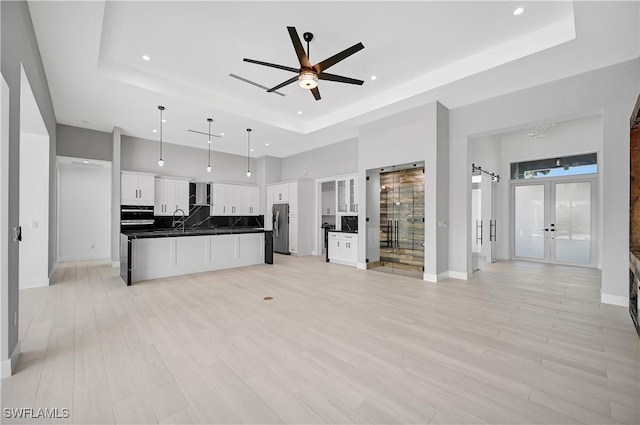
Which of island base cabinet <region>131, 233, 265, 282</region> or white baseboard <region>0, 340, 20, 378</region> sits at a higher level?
island base cabinet <region>131, 233, 265, 282</region>

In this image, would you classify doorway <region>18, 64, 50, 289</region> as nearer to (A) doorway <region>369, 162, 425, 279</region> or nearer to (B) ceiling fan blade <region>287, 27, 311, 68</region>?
(B) ceiling fan blade <region>287, 27, 311, 68</region>

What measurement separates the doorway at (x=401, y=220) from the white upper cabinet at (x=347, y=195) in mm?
1350

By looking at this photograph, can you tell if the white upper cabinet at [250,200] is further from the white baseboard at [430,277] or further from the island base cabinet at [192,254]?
the white baseboard at [430,277]

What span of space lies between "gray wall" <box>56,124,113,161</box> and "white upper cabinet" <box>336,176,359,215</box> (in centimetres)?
580

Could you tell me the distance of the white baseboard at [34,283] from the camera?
4.47 metres

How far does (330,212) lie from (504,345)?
6.46 m

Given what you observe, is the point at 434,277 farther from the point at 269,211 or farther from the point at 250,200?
the point at 250,200

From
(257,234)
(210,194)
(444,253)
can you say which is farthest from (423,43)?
(210,194)

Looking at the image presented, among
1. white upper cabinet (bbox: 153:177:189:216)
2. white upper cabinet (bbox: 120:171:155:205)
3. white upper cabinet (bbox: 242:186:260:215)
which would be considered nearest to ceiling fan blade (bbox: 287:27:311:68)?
white upper cabinet (bbox: 120:171:155:205)

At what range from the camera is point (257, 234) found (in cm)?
666

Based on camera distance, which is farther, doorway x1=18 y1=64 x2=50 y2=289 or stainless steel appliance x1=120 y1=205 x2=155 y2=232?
stainless steel appliance x1=120 y1=205 x2=155 y2=232

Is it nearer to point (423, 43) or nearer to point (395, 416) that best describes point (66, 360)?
point (395, 416)

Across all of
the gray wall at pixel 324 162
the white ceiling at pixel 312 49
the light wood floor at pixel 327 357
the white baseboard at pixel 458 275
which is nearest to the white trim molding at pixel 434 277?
the white baseboard at pixel 458 275

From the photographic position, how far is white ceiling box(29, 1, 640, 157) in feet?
9.98
